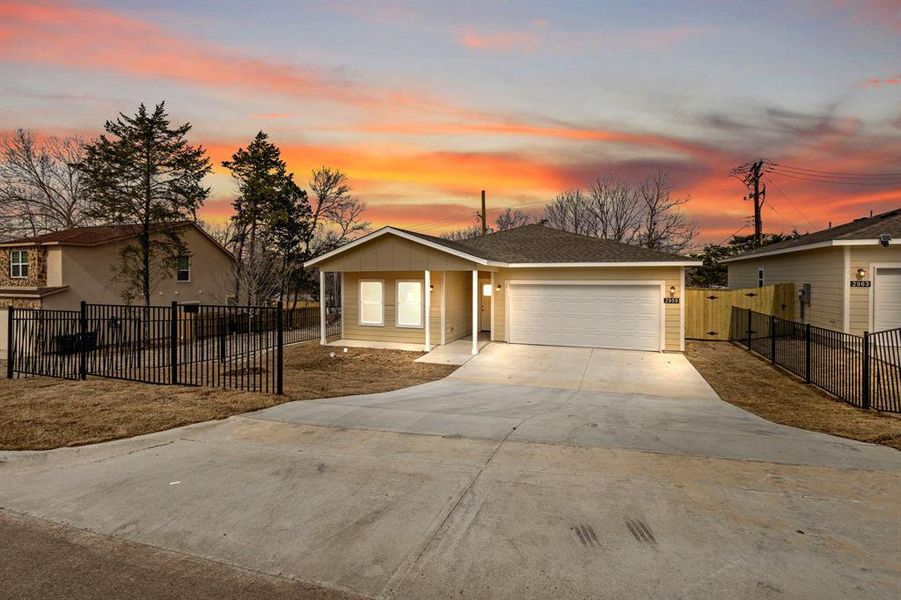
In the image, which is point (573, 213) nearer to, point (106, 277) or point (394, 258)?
point (394, 258)

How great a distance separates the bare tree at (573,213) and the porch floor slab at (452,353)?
33868 millimetres

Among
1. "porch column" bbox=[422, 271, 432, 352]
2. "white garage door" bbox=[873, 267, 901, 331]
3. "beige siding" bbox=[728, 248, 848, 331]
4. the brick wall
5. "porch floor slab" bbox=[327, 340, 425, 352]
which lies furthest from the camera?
the brick wall

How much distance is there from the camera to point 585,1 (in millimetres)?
13289

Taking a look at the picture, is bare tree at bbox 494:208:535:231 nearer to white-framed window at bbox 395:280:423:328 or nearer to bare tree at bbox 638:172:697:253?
bare tree at bbox 638:172:697:253

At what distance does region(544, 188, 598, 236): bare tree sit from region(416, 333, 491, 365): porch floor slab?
33868 millimetres

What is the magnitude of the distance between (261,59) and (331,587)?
16125 millimetres

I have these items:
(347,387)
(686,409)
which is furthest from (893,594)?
(347,387)

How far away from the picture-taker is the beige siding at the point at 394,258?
52.7 feet

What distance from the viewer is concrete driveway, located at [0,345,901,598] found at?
3.23 metres

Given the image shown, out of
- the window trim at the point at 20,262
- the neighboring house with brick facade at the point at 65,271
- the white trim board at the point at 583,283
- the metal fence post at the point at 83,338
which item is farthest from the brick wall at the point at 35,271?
the white trim board at the point at 583,283

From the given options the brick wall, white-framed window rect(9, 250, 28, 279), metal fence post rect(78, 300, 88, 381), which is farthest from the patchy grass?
white-framed window rect(9, 250, 28, 279)

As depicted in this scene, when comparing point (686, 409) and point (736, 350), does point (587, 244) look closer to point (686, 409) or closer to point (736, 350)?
point (736, 350)

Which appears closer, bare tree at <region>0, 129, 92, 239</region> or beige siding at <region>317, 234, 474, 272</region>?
beige siding at <region>317, 234, 474, 272</region>

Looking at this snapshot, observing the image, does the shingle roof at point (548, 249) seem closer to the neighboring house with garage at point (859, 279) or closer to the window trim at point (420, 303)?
the window trim at point (420, 303)
